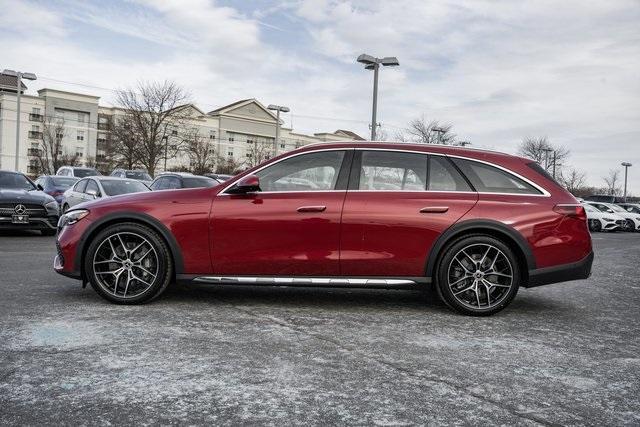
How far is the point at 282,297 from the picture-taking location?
19.5 feet

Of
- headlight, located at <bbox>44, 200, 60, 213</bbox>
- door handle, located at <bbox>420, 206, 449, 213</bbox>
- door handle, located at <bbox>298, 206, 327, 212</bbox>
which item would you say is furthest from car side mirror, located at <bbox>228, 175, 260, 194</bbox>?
headlight, located at <bbox>44, 200, 60, 213</bbox>

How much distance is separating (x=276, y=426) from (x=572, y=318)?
3721mm

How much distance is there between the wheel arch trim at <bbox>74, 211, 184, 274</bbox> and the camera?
5.33 m

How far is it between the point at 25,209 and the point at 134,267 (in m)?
8.45

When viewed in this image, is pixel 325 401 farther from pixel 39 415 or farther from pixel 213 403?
pixel 39 415

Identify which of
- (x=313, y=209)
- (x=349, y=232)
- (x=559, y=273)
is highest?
(x=313, y=209)

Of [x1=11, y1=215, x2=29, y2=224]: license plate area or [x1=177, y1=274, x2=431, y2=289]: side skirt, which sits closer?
[x1=177, y1=274, x2=431, y2=289]: side skirt

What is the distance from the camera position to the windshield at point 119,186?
14913 millimetres

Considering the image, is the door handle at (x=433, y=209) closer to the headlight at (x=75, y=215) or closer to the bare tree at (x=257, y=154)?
the headlight at (x=75, y=215)

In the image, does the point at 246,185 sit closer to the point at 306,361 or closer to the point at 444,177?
the point at 444,177

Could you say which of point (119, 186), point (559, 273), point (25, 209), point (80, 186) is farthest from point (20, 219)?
point (559, 273)

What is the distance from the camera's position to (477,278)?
5.29 meters

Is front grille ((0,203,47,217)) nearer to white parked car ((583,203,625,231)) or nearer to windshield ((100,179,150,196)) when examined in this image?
windshield ((100,179,150,196))

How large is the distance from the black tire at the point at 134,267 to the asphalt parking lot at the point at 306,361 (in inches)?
4.3
